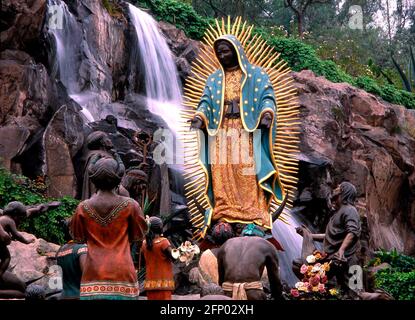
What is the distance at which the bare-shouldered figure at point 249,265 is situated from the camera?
765cm

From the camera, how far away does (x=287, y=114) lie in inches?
537

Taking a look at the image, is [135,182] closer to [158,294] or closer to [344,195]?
[344,195]

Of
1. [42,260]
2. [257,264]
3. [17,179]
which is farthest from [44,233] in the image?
[257,264]

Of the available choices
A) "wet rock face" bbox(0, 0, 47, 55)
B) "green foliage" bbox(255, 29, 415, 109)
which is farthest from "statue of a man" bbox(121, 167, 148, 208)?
"green foliage" bbox(255, 29, 415, 109)

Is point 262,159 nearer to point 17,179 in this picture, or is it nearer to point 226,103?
point 226,103

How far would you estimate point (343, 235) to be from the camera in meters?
10.4

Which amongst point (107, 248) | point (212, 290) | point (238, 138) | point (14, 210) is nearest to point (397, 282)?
point (238, 138)

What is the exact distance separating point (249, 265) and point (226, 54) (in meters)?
5.97

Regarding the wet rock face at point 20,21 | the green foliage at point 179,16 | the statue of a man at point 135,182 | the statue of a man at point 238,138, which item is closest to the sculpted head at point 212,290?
the statue of a man at point 135,182

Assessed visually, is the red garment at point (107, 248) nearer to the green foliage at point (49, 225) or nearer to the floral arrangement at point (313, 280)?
the floral arrangement at point (313, 280)

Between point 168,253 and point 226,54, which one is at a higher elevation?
point 226,54

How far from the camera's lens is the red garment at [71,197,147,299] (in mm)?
6438

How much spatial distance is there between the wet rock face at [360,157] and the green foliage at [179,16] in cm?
392

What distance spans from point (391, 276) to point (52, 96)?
651 cm
